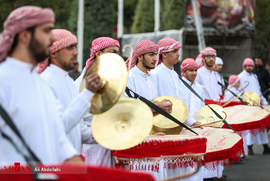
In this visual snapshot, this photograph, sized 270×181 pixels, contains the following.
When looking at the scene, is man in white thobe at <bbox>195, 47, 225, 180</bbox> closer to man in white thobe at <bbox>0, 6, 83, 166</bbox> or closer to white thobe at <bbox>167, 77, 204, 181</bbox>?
white thobe at <bbox>167, 77, 204, 181</bbox>

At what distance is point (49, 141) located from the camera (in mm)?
2105

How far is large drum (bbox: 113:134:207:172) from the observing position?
3514 mm

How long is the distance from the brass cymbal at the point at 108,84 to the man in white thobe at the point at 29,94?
0.48 m

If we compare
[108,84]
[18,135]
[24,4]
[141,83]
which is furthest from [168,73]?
[24,4]

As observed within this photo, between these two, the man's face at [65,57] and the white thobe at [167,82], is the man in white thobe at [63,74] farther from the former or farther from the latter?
the white thobe at [167,82]

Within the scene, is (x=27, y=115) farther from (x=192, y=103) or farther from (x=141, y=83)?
(x=192, y=103)

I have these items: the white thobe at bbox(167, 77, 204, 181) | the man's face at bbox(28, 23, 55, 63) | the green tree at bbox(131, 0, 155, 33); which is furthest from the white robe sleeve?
the green tree at bbox(131, 0, 155, 33)

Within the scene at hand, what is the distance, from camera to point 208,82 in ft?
27.3

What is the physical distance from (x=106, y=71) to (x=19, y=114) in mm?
835

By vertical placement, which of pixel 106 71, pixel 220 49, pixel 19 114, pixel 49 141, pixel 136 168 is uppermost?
pixel 220 49

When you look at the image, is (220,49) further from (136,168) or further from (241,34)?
(136,168)

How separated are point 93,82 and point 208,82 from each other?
609 cm

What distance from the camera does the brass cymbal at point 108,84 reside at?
2656 mm

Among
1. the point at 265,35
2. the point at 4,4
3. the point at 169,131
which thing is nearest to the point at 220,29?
the point at 265,35
